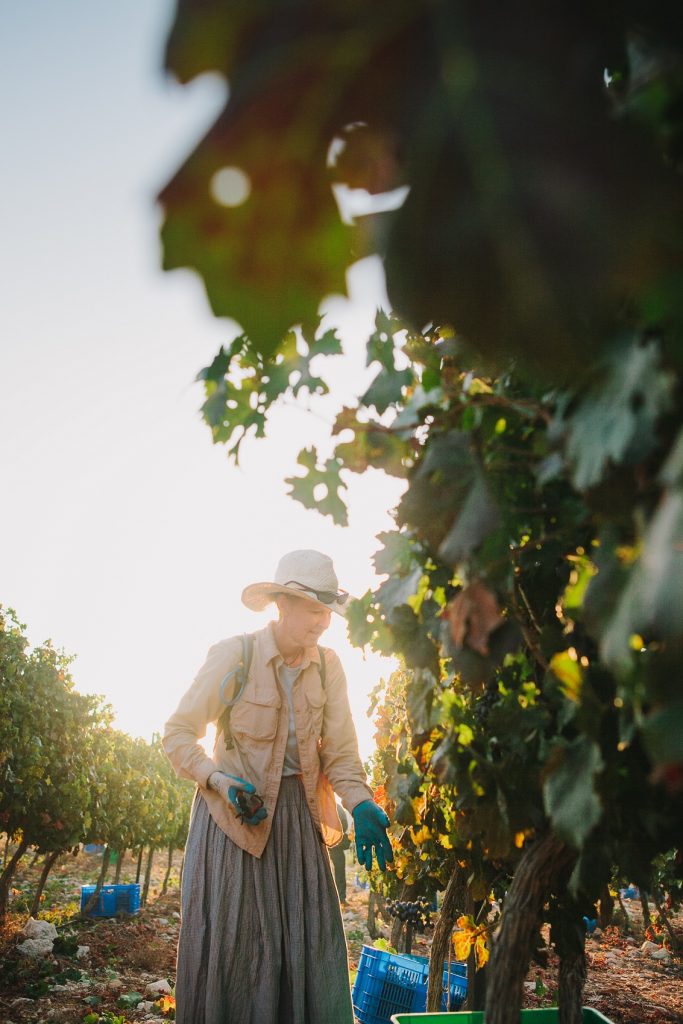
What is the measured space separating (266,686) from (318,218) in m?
2.88

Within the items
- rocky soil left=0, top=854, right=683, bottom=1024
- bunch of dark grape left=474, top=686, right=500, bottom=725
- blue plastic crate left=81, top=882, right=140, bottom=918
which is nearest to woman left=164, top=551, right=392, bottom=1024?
bunch of dark grape left=474, top=686, right=500, bottom=725

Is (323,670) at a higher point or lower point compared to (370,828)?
higher

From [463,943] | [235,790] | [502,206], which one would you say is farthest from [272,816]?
[502,206]

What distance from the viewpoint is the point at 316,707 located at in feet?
10.8

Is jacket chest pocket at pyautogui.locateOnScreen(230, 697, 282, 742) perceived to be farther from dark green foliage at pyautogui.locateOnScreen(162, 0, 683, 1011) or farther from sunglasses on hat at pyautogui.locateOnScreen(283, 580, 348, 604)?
dark green foliage at pyautogui.locateOnScreen(162, 0, 683, 1011)

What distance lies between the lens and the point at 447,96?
1.27ft

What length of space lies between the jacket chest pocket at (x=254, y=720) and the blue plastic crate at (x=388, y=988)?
2744 mm

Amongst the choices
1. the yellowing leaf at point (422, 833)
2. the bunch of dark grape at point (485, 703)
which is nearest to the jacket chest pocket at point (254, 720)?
the yellowing leaf at point (422, 833)

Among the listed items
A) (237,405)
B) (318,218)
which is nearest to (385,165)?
(318,218)

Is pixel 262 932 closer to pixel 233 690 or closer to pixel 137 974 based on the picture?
pixel 233 690

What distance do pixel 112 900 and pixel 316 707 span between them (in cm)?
1115

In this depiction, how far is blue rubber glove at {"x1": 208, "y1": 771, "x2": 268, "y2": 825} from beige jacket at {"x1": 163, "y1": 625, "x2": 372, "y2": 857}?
0.13 feet

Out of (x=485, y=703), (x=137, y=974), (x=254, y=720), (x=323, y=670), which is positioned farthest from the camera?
(x=137, y=974)

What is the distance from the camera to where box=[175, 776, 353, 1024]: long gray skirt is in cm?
273
